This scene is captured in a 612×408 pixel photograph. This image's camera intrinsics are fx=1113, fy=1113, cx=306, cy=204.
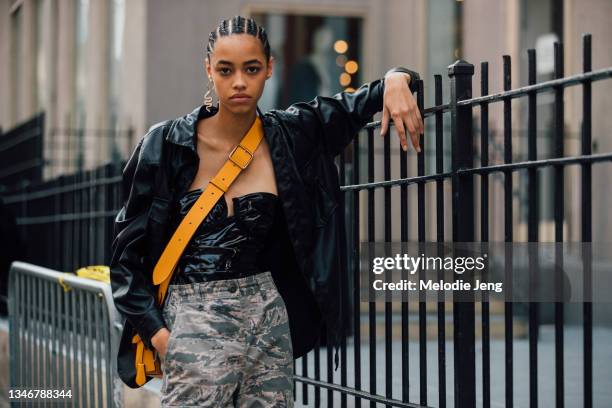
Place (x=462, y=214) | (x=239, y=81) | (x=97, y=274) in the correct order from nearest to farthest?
(x=239, y=81), (x=462, y=214), (x=97, y=274)

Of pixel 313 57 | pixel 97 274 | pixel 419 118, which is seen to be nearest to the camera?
pixel 419 118

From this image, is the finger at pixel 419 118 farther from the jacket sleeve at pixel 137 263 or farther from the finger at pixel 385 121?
the jacket sleeve at pixel 137 263

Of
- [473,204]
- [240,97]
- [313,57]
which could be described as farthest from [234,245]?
[313,57]

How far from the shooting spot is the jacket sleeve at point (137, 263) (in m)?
3.66

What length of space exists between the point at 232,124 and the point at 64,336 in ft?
10.2

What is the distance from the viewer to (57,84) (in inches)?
742

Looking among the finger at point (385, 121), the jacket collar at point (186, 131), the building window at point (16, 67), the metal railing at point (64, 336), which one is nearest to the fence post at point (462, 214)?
the finger at point (385, 121)

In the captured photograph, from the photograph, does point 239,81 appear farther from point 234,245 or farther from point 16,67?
point 16,67

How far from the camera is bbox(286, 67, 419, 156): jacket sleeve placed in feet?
13.0

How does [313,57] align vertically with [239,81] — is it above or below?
above

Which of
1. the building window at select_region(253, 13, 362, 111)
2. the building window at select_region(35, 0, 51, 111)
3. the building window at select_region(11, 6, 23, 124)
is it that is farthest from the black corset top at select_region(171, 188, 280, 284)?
the building window at select_region(11, 6, 23, 124)

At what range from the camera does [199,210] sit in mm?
3623

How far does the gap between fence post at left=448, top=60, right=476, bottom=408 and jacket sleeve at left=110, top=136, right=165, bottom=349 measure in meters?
1.19

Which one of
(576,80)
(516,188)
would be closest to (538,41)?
(516,188)
